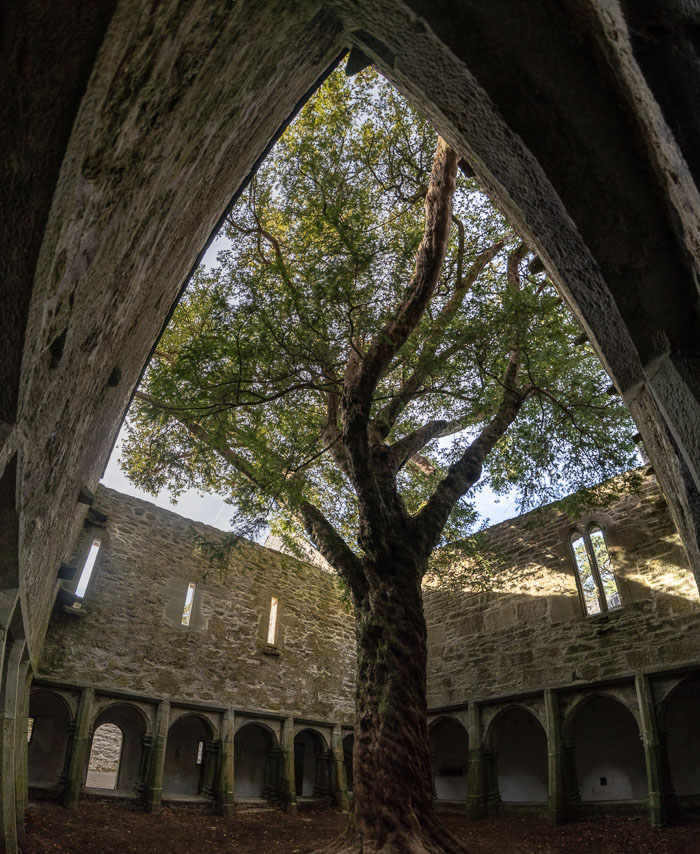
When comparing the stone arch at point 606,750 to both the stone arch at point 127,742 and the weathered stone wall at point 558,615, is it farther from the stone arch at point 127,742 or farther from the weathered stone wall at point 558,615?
the stone arch at point 127,742

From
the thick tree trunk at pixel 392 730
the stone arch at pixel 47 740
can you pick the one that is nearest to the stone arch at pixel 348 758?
the stone arch at pixel 47 740

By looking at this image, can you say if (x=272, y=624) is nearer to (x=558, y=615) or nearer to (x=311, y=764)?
(x=311, y=764)

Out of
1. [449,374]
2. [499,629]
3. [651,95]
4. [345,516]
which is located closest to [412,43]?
[651,95]

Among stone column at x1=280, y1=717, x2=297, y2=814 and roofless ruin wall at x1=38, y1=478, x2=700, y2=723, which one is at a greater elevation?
roofless ruin wall at x1=38, y1=478, x2=700, y2=723

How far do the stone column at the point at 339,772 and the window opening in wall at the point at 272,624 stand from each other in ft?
7.07

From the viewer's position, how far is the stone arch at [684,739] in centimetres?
798

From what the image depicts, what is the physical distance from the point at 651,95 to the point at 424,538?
4997 millimetres

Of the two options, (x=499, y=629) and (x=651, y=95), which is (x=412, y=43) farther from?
(x=499, y=629)

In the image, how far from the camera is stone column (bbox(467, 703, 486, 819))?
8891 mm

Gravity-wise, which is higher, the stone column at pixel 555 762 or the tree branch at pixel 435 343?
the tree branch at pixel 435 343

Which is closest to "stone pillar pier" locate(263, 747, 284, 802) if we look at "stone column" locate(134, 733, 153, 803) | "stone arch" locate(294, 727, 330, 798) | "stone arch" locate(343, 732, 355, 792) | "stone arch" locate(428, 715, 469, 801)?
"stone arch" locate(294, 727, 330, 798)

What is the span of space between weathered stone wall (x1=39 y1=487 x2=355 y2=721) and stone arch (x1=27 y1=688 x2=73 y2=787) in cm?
133

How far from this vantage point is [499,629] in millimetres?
10367

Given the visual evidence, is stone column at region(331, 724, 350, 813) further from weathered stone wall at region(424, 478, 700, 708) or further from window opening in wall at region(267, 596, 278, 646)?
window opening in wall at region(267, 596, 278, 646)
